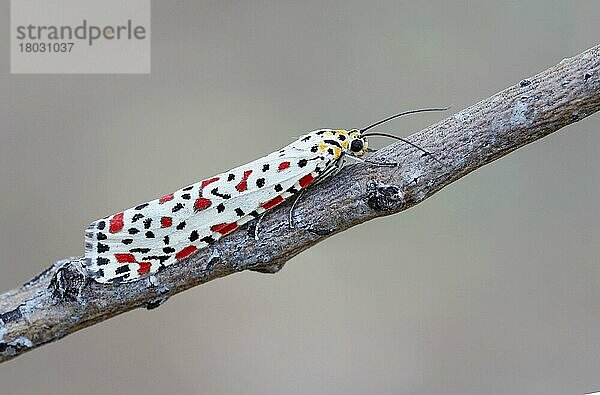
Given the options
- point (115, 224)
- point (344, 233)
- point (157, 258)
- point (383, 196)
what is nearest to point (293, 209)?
point (383, 196)

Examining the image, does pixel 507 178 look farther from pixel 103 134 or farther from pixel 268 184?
pixel 268 184

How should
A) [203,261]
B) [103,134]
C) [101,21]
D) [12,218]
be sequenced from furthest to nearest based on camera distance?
[101,21] < [103,134] < [12,218] < [203,261]

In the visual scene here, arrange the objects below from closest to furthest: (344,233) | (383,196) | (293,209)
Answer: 1. (383,196)
2. (293,209)
3. (344,233)

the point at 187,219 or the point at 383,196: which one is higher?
the point at 383,196

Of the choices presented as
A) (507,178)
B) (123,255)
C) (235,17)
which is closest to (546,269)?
(507,178)

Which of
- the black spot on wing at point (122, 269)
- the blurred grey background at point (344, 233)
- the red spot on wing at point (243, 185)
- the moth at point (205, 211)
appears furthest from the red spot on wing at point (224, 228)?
the blurred grey background at point (344, 233)

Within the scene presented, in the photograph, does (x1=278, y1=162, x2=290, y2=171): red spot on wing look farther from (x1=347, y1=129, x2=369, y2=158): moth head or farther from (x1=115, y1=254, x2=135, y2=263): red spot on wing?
(x1=115, y1=254, x2=135, y2=263): red spot on wing

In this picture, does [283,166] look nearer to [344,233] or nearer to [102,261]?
[102,261]
